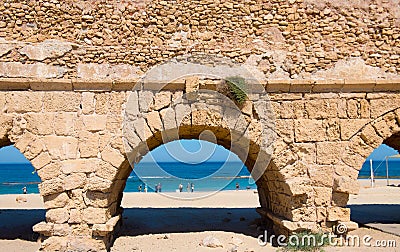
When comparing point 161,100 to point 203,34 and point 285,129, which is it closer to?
point 203,34

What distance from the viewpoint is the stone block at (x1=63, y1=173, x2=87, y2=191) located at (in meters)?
6.01

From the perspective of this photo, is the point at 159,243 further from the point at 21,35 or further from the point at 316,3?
the point at 316,3

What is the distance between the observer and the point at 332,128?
6305 mm

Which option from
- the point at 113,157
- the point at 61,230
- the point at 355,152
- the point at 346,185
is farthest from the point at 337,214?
the point at 61,230

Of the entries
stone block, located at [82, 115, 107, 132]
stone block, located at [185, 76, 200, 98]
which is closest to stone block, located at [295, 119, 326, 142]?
stone block, located at [185, 76, 200, 98]

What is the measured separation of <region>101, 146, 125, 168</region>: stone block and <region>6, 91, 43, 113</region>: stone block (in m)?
1.19

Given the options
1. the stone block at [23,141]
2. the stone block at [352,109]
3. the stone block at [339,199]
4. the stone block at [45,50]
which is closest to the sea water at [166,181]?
the stone block at [339,199]

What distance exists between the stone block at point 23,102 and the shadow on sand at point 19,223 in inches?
100

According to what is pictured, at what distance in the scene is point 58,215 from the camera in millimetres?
5969

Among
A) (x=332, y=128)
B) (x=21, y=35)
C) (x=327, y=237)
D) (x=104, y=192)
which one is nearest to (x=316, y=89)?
(x=332, y=128)

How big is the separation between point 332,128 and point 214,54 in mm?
2150

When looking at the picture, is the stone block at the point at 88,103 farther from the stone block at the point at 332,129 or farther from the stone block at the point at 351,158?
the stone block at the point at 351,158

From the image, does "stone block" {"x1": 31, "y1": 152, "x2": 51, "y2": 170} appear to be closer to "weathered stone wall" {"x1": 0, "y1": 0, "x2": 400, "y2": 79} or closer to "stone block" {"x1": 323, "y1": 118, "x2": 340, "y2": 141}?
"weathered stone wall" {"x1": 0, "y1": 0, "x2": 400, "y2": 79}

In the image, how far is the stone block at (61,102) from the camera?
6.09 meters
